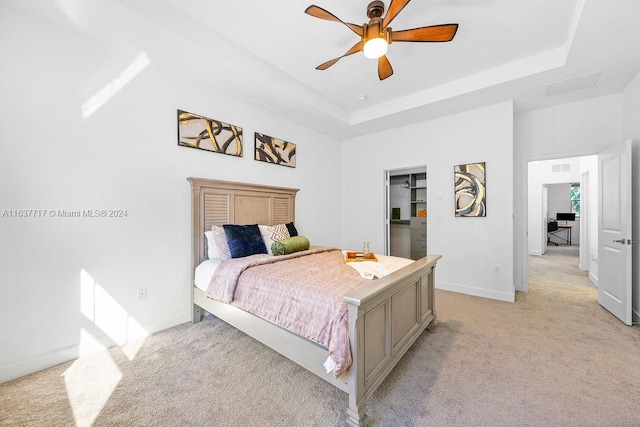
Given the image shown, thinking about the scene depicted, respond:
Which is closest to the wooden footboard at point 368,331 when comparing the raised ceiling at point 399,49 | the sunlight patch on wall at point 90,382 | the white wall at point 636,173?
the sunlight patch on wall at point 90,382

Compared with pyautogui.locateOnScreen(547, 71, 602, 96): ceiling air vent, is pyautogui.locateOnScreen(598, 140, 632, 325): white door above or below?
below

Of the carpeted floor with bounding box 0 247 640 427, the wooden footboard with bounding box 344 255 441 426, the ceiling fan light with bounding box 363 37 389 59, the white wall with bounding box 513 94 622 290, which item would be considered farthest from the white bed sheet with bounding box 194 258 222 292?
the white wall with bounding box 513 94 622 290

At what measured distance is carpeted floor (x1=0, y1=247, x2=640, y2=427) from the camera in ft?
5.00

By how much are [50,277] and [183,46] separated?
2285 millimetres

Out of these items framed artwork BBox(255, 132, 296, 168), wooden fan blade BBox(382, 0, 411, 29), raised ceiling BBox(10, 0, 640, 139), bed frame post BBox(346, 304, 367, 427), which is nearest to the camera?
bed frame post BBox(346, 304, 367, 427)

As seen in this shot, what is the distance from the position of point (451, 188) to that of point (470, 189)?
274mm

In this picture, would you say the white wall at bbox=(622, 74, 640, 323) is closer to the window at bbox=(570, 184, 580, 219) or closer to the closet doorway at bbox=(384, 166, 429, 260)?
the closet doorway at bbox=(384, 166, 429, 260)

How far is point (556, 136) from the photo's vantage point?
12.2ft

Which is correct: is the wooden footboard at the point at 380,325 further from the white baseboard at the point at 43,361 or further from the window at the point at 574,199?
the window at the point at 574,199

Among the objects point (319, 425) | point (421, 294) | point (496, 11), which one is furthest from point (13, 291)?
point (496, 11)

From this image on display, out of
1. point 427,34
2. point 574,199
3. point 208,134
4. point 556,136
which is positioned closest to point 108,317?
point 208,134

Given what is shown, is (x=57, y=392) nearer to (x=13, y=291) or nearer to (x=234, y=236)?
(x=13, y=291)

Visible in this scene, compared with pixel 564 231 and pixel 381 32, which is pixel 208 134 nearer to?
pixel 381 32

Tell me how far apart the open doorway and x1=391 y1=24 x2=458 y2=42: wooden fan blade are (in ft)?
15.3
